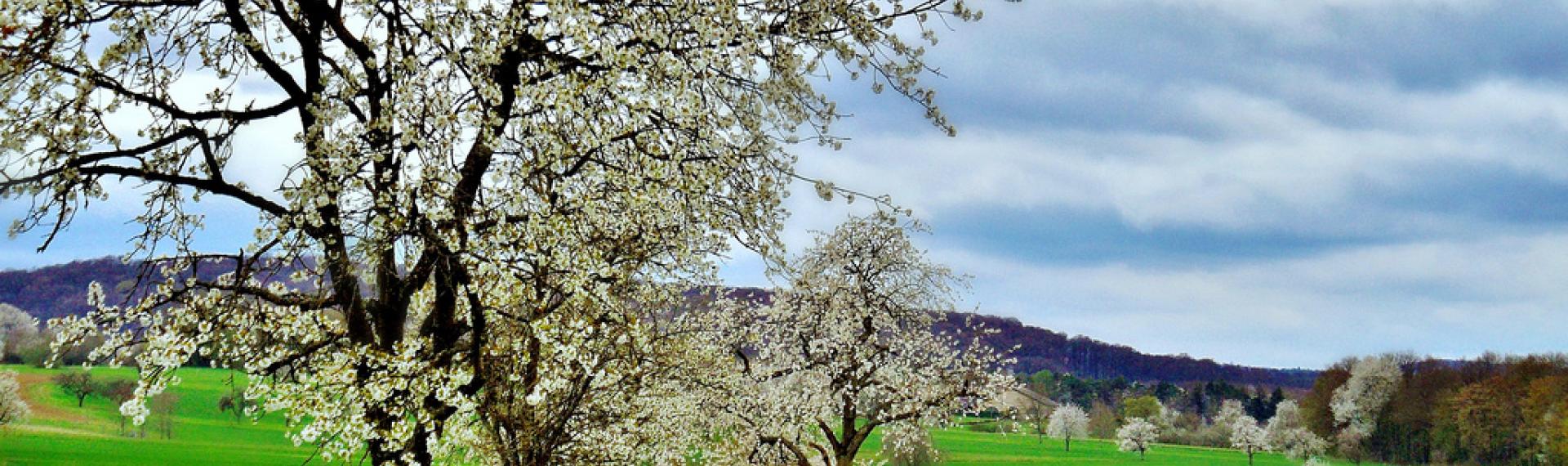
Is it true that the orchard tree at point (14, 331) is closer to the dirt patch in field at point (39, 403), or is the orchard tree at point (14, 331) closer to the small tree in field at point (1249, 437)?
the dirt patch in field at point (39, 403)

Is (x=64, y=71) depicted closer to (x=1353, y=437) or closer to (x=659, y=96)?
(x=659, y=96)

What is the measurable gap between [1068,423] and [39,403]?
234 feet

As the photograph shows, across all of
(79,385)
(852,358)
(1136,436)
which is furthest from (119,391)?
(1136,436)

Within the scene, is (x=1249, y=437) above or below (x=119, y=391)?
below

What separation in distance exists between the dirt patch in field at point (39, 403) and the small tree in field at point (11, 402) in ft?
24.5

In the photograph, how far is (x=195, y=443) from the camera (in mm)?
48844

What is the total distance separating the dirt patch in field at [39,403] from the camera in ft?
173

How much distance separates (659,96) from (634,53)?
1.24 ft

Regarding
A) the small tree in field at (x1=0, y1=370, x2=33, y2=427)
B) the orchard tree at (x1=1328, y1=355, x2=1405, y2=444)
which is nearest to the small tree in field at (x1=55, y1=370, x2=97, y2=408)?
the small tree in field at (x1=0, y1=370, x2=33, y2=427)

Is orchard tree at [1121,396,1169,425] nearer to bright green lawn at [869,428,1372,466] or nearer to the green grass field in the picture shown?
bright green lawn at [869,428,1372,466]

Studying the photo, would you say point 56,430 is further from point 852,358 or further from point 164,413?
point 852,358

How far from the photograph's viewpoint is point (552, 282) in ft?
25.4

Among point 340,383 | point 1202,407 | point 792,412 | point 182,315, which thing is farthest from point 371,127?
point 1202,407

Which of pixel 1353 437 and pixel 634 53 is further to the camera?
pixel 1353 437
